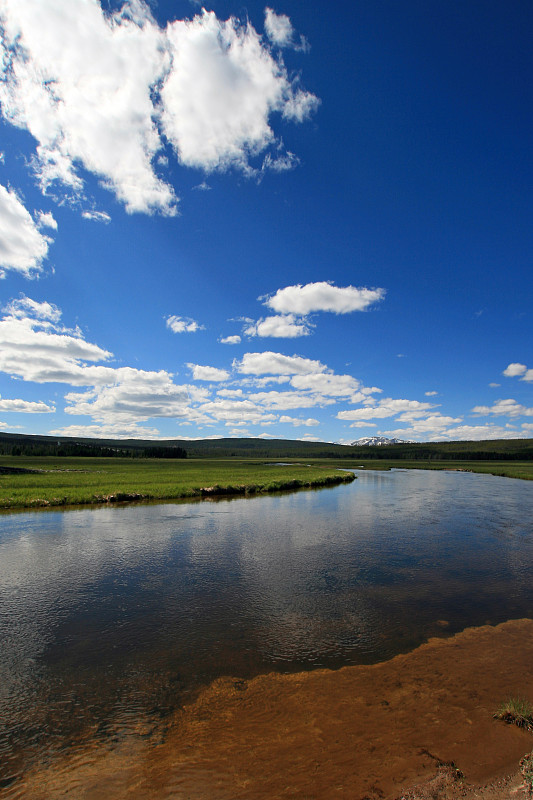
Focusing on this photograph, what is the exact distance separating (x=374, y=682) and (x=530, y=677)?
369 centimetres

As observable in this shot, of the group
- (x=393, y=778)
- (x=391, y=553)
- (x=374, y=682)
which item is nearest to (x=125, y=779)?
(x=393, y=778)

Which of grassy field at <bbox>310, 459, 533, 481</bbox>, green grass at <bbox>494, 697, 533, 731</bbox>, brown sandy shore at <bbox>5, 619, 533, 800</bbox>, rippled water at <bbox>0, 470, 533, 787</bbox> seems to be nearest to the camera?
brown sandy shore at <bbox>5, 619, 533, 800</bbox>

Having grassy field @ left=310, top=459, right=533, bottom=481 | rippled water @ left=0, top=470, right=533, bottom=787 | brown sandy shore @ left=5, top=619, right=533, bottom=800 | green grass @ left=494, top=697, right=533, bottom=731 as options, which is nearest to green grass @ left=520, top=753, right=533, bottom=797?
brown sandy shore @ left=5, top=619, right=533, bottom=800

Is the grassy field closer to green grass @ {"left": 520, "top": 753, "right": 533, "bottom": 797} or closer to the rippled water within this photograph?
the rippled water

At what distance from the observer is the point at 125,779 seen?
602 cm

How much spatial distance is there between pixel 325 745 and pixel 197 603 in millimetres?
7387

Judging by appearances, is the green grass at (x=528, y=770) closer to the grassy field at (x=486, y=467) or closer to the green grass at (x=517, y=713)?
the green grass at (x=517, y=713)

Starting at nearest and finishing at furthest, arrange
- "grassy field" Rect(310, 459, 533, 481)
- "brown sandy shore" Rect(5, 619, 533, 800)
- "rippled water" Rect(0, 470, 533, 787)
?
"brown sandy shore" Rect(5, 619, 533, 800) < "rippled water" Rect(0, 470, 533, 787) < "grassy field" Rect(310, 459, 533, 481)

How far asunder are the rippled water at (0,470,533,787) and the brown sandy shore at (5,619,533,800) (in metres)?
0.71

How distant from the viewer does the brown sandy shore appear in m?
5.82

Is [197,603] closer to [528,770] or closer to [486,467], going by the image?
[528,770]

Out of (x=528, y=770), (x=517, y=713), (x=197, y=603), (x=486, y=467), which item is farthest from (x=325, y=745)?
(x=486, y=467)

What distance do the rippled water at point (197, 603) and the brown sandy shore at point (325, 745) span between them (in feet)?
2.33

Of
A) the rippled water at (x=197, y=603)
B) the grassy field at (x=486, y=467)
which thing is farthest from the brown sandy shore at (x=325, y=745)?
the grassy field at (x=486, y=467)
